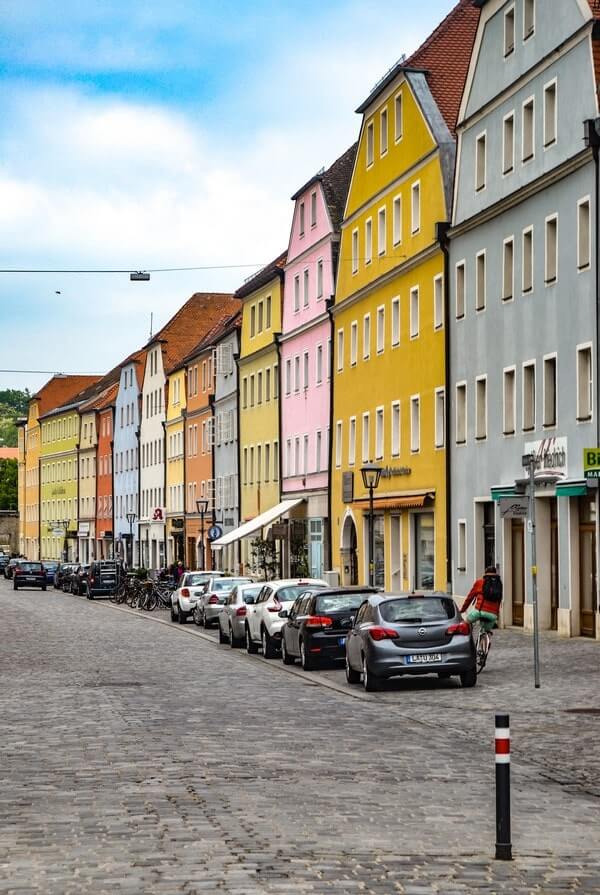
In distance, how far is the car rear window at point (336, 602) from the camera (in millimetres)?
28531

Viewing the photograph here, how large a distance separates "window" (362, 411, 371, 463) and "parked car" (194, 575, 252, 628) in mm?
9615

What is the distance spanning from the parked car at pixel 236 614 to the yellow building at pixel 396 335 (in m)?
9.18

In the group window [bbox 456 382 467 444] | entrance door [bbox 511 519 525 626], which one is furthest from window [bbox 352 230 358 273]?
entrance door [bbox 511 519 525 626]

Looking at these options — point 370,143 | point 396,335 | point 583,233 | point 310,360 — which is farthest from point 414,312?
point 310,360

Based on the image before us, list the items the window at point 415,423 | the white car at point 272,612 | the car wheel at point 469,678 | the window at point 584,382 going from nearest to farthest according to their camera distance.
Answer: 1. the car wheel at point 469,678
2. the white car at point 272,612
3. the window at point 584,382
4. the window at point 415,423

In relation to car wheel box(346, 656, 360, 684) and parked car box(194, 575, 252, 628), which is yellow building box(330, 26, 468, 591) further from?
car wheel box(346, 656, 360, 684)

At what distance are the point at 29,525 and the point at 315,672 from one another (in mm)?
139137

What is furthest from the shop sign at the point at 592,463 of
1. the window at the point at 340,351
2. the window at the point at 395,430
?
the window at the point at 340,351

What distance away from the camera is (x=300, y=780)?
44.3 ft

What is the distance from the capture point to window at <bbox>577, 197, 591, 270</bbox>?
3559 cm

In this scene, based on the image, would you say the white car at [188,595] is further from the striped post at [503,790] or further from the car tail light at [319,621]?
the striped post at [503,790]

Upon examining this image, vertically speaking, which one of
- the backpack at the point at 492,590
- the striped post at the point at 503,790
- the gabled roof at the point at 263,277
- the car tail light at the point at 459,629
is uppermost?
the gabled roof at the point at 263,277

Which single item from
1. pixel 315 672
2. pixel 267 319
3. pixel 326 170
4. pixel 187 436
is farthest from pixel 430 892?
pixel 187 436

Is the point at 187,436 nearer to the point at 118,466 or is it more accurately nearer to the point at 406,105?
the point at 118,466
